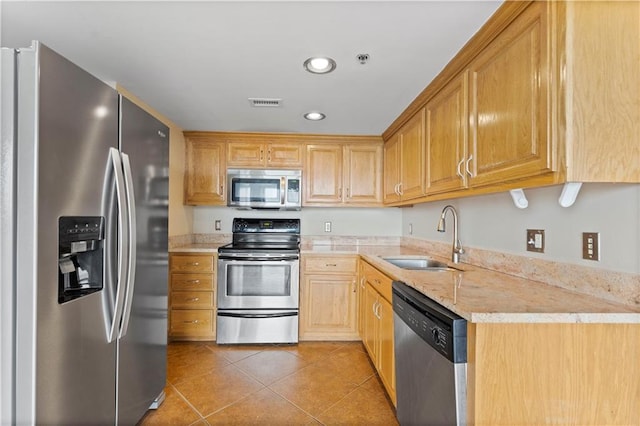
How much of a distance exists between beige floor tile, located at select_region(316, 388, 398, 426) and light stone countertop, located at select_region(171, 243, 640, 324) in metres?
0.88

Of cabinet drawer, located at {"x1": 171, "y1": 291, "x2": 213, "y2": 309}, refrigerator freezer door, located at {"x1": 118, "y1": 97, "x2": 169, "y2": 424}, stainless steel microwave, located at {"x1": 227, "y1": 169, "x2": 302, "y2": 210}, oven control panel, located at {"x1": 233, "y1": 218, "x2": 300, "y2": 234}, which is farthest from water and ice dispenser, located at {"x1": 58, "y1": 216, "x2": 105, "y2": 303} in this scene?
oven control panel, located at {"x1": 233, "y1": 218, "x2": 300, "y2": 234}

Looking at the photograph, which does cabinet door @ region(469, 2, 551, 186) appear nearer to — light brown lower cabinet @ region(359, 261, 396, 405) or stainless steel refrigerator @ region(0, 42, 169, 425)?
light brown lower cabinet @ region(359, 261, 396, 405)

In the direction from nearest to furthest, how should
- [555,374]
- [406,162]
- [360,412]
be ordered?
[555,374] → [360,412] → [406,162]

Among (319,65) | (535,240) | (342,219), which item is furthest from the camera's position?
(342,219)

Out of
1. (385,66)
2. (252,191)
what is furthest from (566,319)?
(252,191)

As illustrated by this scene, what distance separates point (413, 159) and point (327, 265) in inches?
49.8

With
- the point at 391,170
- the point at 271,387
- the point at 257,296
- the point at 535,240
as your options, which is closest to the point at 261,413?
the point at 271,387

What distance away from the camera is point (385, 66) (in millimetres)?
1853

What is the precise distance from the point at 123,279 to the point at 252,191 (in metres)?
1.91

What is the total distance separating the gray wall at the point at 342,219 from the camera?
3.57 m

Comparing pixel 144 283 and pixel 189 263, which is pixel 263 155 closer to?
pixel 189 263

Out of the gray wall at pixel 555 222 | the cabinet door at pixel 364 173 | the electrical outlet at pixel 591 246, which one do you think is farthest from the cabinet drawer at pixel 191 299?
the electrical outlet at pixel 591 246

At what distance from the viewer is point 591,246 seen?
4.13 ft

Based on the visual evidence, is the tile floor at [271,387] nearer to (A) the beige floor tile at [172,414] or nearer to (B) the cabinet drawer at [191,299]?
(A) the beige floor tile at [172,414]
